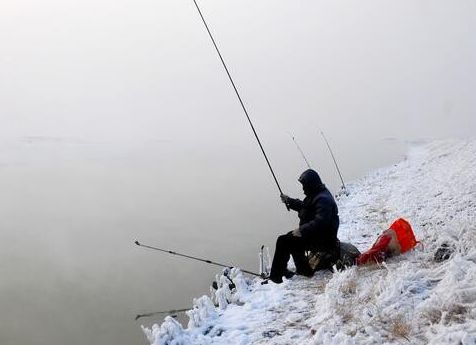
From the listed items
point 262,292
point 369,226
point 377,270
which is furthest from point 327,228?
point 369,226

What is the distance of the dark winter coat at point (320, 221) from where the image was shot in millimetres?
7496

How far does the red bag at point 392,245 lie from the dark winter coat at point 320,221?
0.60 m

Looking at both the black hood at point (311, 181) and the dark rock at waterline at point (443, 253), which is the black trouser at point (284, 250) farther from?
the dark rock at waterline at point (443, 253)

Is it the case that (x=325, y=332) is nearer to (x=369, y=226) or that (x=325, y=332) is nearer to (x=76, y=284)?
(x=369, y=226)

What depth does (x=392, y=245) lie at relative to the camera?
303 inches

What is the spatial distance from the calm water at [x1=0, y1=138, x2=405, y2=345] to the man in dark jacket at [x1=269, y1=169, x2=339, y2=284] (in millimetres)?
4124

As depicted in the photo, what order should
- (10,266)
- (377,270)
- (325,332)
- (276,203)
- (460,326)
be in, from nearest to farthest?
(460,326) → (325,332) → (377,270) → (10,266) → (276,203)

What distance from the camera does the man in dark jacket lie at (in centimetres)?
754

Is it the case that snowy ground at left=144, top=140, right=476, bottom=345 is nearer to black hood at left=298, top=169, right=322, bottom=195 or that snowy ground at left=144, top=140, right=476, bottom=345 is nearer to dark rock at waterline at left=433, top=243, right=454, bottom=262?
dark rock at waterline at left=433, top=243, right=454, bottom=262

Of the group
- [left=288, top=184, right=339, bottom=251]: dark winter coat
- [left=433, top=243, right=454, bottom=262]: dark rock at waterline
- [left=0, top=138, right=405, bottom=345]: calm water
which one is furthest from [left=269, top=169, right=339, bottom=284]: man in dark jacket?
[left=0, top=138, right=405, bottom=345]: calm water

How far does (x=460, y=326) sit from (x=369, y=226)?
915cm

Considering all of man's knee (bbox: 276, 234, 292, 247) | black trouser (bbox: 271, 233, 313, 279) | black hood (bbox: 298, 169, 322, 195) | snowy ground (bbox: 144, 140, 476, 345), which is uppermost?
black hood (bbox: 298, 169, 322, 195)

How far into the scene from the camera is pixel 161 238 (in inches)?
739

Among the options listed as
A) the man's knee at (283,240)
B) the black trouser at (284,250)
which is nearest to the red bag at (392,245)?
the black trouser at (284,250)
